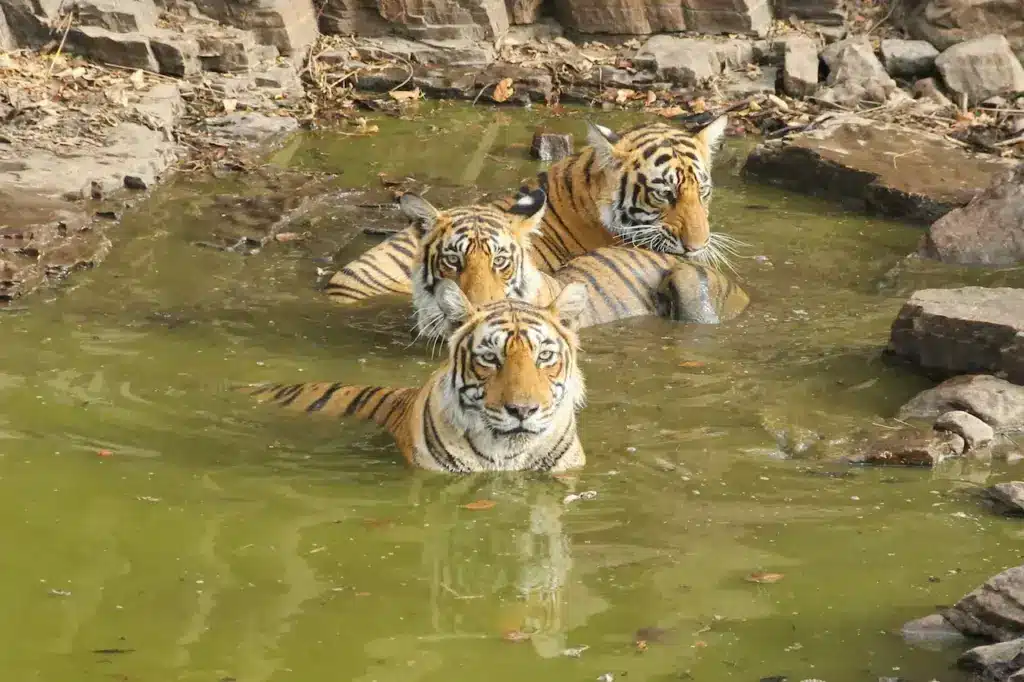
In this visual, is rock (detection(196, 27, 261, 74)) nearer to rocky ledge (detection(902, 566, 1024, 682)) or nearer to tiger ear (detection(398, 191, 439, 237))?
tiger ear (detection(398, 191, 439, 237))

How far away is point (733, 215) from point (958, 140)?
230 cm

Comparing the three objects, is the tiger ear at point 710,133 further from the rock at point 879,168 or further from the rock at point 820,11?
the rock at point 820,11

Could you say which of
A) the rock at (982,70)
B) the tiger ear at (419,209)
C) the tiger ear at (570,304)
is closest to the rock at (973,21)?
the rock at (982,70)

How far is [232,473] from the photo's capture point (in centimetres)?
511

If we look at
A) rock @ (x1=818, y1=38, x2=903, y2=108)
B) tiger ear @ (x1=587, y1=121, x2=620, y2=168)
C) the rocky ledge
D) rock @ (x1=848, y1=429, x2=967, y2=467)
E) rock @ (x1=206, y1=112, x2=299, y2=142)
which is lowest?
rock @ (x1=848, y1=429, x2=967, y2=467)

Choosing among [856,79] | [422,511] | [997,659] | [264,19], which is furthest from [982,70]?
[997,659]

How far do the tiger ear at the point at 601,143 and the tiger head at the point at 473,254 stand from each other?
0.88 metres

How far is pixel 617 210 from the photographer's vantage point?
25.4 feet

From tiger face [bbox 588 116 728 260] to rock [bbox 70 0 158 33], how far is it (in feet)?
15.4

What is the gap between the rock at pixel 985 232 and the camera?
802cm

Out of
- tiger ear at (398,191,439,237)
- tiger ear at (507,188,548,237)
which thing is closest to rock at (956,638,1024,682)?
tiger ear at (507,188,548,237)

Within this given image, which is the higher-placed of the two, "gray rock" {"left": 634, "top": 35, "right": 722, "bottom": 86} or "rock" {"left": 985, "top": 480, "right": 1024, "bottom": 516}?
"gray rock" {"left": 634, "top": 35, "right": 722, "bottom": 86}

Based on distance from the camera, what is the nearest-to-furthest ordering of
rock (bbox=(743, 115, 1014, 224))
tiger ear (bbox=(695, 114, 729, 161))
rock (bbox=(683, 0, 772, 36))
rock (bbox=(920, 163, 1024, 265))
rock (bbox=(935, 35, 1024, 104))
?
tiger ear (bbox=(695, 114, 729, 161)), rock (bbox=(920, 163, 1024, 265)), rock (bbox=(743, 115, 1014, 224)), rock (bbox=(935, 35, 1024, 104)), rock (bbox=(683, 0, 772, 36))

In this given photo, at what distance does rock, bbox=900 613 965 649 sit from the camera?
3.77 metres
